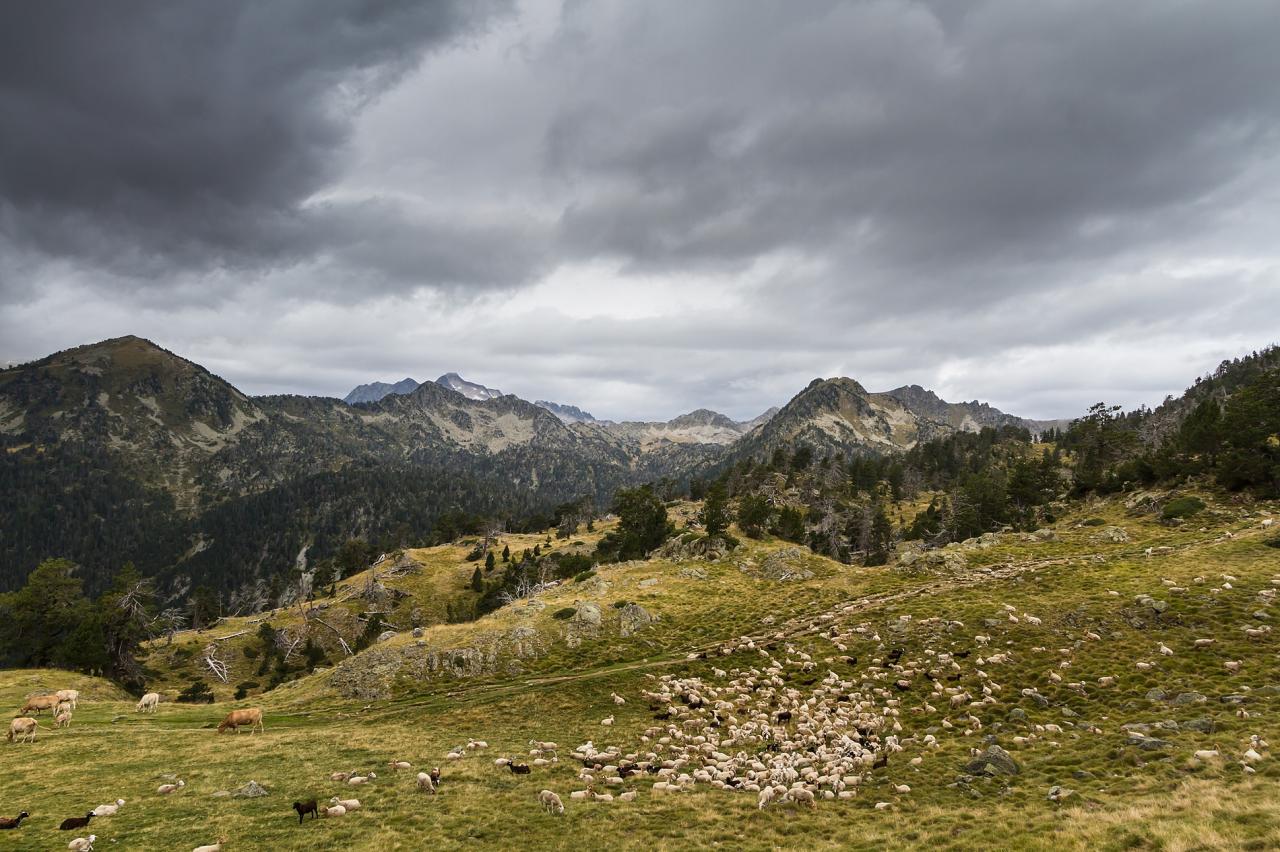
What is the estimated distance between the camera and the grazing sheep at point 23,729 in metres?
31.3

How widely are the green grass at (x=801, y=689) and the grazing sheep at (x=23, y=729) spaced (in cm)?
140

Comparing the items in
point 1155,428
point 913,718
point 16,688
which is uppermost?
point 1155,428

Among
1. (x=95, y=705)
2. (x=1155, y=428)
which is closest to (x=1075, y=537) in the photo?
(x=95, y=705)

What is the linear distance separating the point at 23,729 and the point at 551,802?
112 feet

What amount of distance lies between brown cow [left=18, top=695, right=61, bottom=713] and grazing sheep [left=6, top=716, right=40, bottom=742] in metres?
5.96

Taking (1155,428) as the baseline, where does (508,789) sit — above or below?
below

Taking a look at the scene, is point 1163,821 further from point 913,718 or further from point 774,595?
point 774,595

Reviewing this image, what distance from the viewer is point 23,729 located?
3183 cm

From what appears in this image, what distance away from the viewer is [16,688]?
2090 inches

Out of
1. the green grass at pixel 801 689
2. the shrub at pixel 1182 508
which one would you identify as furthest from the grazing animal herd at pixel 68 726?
the shrub at pixel 1182 508

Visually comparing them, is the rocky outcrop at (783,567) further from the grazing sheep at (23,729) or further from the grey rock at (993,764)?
the grazing sheep at (23,729)

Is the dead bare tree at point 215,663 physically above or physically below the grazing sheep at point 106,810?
below

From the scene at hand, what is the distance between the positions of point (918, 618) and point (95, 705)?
71200mm

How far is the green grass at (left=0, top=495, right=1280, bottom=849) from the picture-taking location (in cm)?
1873
